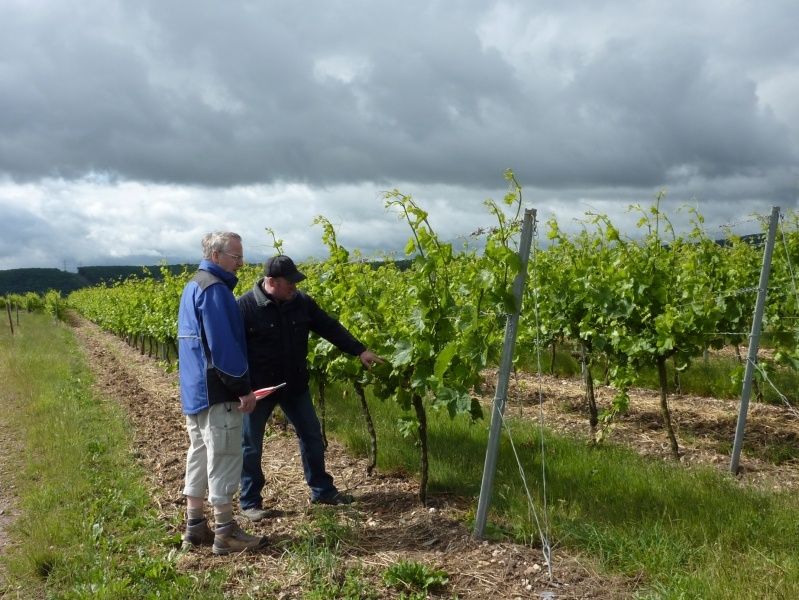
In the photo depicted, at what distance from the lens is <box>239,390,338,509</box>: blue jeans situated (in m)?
4.54

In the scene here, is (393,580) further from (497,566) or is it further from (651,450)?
(651,450)

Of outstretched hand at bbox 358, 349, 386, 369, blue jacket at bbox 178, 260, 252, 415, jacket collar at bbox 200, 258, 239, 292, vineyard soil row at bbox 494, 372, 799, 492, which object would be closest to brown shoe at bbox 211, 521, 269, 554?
blue jacket at bbox 178, 260, 252, 415

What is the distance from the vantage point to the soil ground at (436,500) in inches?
139

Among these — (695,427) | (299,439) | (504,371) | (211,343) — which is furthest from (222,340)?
(695,427)

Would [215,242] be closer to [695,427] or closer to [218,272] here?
[218,272]

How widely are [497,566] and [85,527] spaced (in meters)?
2.78

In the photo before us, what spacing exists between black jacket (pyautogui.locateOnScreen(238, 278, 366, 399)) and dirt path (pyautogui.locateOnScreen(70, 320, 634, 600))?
1.01m

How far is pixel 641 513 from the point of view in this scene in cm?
408

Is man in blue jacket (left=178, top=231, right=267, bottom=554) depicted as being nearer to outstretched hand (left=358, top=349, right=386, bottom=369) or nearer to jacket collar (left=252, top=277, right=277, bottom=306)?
jacket collar (left=252, top=277, right=277, bottom=306)

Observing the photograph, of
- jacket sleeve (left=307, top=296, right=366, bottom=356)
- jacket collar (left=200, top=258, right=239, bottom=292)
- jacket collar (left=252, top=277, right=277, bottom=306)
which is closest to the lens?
jacket collar (left=200, top=258, right=239, bottom=292)

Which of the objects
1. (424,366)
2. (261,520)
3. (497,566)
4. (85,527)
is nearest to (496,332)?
(424,366)

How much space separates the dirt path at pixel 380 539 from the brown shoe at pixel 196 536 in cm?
11

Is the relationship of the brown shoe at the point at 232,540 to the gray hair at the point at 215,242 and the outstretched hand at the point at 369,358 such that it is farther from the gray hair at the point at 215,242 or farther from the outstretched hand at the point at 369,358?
the gray hair at the point at 215,242

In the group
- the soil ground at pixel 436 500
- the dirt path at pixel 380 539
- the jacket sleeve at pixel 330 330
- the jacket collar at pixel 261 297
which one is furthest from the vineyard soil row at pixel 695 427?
the jacket collar at pixel 261 297
